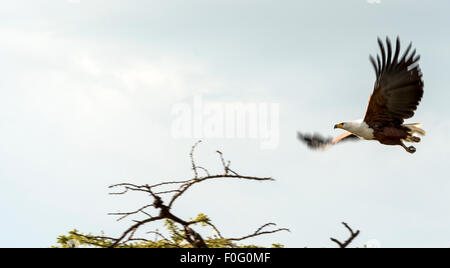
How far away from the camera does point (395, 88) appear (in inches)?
389

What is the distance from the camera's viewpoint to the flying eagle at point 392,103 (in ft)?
31.8

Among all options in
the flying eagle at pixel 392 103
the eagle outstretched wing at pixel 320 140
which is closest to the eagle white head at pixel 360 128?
the flying eagle at pixel 392 103

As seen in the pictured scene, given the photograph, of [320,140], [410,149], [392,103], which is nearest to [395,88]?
[392,103]

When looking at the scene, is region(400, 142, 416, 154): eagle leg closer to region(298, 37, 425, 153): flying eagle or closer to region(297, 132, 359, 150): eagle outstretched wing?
region(298, 37, 425, 153): flying eagle

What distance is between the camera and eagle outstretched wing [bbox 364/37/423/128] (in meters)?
9.66

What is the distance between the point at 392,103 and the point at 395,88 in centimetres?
35

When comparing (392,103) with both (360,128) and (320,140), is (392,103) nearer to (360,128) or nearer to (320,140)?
(360,128)

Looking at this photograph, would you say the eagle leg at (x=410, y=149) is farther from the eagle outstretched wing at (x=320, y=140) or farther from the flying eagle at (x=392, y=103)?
the eagle outstretched wing at (x=320, y=140)

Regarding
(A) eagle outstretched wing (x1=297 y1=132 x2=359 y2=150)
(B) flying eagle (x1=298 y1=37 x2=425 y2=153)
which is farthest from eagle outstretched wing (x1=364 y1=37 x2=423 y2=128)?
(A) eagle outstretched wing (x1=297 y1=132 x2=359 y2=150)
